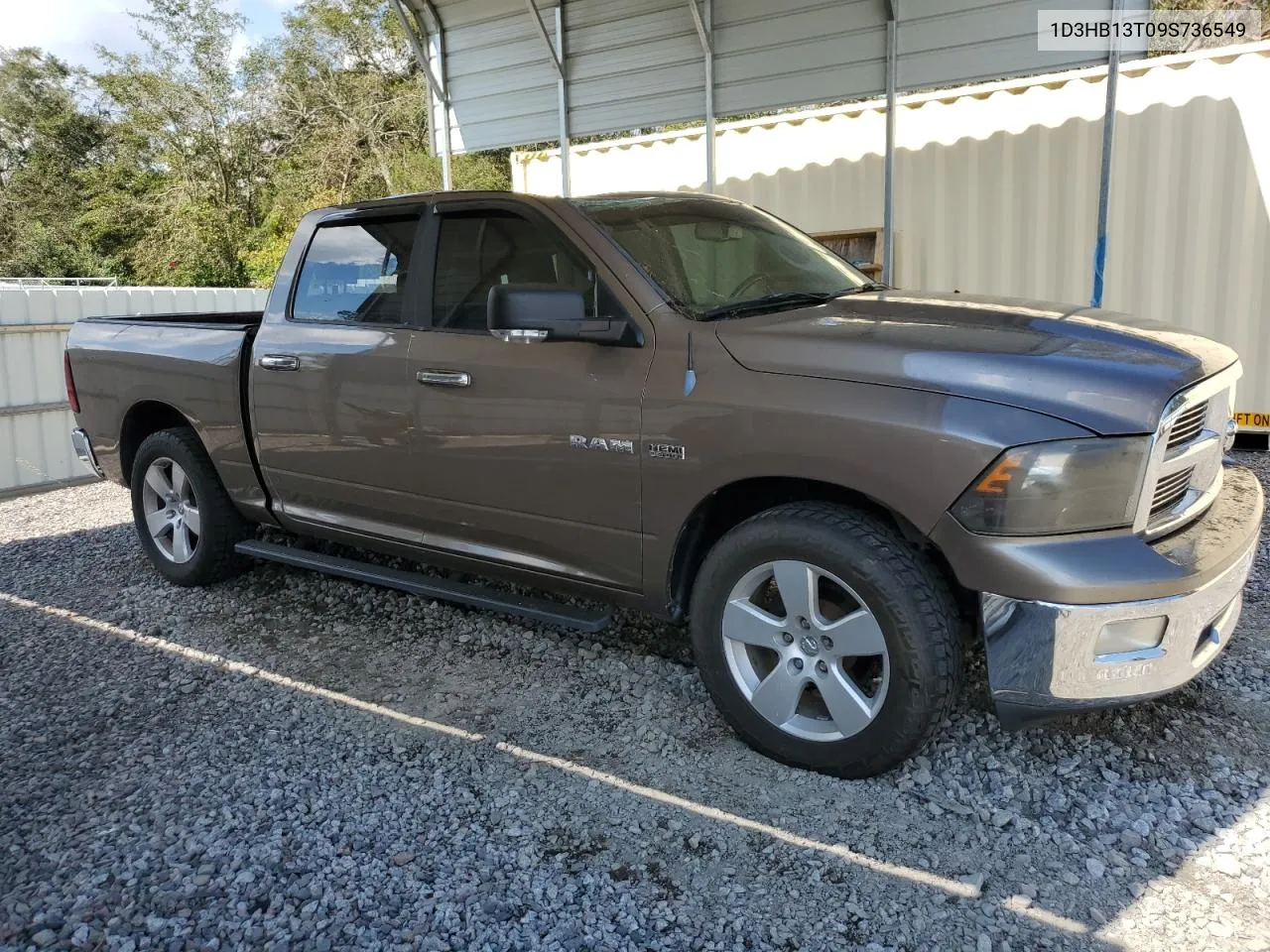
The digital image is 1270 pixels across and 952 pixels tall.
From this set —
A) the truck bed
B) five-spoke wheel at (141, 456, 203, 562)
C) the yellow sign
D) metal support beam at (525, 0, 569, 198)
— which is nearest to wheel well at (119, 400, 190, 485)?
the truck bed

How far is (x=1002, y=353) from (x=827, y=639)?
3.17 ft

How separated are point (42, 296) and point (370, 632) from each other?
5531 mm

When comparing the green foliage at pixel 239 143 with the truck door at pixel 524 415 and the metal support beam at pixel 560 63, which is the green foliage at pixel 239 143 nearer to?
the metal support beam at pixel 560 63

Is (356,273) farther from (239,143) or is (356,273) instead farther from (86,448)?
(239,143)

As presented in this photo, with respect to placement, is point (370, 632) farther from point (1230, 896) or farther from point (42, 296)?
point (42, 296)

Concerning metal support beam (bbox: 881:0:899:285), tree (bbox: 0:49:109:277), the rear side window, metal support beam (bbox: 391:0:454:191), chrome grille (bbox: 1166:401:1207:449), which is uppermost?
tree (bbox: 0:49:109:277)

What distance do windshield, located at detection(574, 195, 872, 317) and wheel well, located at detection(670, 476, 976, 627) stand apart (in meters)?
0.64

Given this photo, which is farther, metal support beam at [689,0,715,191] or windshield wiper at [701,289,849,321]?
metal support beam at [689,0,715,191]

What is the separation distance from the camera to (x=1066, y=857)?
2.64 metres

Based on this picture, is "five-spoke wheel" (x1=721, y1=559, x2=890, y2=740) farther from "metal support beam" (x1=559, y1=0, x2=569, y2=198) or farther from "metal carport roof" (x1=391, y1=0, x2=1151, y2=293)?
"metal support beam" (x1=559, y1=0, x2=569, y2=198)

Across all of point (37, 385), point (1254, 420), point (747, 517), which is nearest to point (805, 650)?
point (747, 517)

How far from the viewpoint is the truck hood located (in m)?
2.56

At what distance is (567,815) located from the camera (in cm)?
292

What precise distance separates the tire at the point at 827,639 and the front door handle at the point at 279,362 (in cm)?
215
